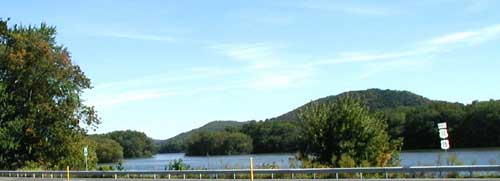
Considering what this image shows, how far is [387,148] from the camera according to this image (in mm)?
36094

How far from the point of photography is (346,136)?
3603cm

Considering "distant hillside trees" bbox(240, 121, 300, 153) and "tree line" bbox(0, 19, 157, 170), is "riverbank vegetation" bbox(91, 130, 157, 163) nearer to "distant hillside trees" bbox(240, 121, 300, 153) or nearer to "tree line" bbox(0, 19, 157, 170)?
"distant hillside trees" bbox(240, 121, 300, 153)

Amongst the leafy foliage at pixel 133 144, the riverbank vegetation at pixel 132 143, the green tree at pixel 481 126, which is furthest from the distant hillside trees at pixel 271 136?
the leafy foliage at pixel 133 144

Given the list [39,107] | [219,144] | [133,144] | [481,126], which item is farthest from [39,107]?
[133,144]

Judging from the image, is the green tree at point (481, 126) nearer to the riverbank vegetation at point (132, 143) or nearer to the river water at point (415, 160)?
the river water at point (415, 160)

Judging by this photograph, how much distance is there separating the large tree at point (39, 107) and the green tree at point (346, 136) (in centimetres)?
2173

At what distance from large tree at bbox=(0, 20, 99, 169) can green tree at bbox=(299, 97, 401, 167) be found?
21.7m

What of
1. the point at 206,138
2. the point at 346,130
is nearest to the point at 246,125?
the point at 206,138

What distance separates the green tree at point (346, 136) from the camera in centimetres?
3553

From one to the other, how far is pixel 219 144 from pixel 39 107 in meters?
75.1

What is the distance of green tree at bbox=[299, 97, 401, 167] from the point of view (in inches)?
1399

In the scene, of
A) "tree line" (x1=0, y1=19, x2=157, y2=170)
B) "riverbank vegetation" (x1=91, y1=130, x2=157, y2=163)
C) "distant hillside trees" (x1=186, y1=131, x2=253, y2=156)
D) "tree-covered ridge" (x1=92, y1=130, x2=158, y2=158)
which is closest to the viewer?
"tree line" (x1=0, y1=19, x2=157, y2=170)

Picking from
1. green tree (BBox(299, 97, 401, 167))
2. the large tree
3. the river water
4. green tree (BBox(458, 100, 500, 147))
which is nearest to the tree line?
the large tree

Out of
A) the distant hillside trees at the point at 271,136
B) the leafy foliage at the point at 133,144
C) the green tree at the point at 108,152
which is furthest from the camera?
the leafy foliage at the point at 133,144
